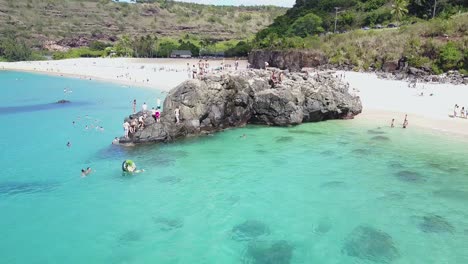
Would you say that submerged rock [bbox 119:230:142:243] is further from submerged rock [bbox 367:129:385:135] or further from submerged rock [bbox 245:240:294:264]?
submerged rock [bbox 367:129:385:135]

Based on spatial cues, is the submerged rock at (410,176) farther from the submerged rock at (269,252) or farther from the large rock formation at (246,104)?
the large rock formation at (246,104)

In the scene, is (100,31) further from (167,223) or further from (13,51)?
(167,223)

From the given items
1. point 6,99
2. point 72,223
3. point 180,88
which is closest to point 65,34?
point 6,99

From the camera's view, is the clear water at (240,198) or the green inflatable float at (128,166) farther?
the green inflatable float at (128,166)

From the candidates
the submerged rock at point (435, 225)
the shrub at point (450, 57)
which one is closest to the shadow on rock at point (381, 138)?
the submerged rock at point (435, 225)

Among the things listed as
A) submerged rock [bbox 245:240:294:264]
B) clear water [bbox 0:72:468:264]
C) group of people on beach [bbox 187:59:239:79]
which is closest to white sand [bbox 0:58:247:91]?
group of people on beach [bbox 187:59:239:79]

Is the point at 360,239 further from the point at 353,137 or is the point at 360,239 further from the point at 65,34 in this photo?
the point at 65,34

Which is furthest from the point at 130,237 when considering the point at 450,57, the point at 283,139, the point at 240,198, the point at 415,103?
the point at 450,57
